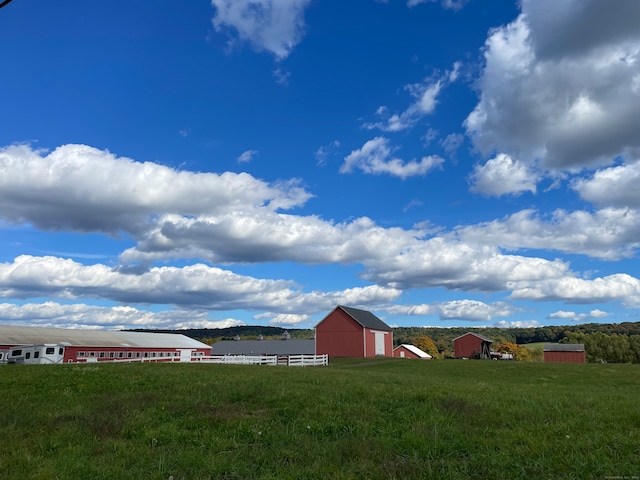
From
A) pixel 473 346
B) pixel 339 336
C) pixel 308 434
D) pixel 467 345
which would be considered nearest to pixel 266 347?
pixel 339 336

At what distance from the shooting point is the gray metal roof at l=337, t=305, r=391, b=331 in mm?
60088

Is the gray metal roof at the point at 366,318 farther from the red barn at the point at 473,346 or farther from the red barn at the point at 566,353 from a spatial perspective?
the red barn at the point at 566,353

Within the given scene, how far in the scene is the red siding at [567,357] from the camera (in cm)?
6444

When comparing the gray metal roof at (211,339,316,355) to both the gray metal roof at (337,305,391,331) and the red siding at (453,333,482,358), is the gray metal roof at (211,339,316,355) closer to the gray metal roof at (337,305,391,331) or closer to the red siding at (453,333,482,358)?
the gray metal roof at (337,305,391,331)

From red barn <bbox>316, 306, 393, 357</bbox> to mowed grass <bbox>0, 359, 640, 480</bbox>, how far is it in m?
45.5

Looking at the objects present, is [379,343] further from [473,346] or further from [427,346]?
[427,346]

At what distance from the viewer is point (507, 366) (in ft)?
119

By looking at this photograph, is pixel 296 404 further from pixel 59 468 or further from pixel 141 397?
pixel 59 468

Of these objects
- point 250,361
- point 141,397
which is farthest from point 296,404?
point 250,361

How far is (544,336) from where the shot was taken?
144 m

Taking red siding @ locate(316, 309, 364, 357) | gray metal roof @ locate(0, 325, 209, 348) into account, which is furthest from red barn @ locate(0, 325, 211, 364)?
red siding @ locate(316, 309, 364, 357)

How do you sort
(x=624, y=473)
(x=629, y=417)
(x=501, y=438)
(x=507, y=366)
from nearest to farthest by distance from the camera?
(x=624, y=473) < (x=501, y=438) < (x=629, y=417) < (x=507, y=366)

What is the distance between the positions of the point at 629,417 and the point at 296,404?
7599mm

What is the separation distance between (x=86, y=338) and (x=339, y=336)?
3745 cm
